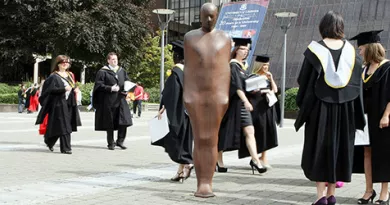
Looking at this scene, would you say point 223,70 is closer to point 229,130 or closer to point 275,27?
point 229,130

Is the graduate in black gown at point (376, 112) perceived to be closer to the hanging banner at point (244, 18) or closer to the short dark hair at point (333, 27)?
the short dark hair at point (333, 27)

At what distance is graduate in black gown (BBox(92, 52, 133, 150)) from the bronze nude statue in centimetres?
571

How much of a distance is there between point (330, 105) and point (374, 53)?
1.13 metres

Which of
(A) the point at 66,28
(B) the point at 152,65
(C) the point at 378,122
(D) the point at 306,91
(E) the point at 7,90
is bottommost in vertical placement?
(E) the point at 7,90

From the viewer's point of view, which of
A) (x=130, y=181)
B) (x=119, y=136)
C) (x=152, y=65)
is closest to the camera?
(x=130, y=181)

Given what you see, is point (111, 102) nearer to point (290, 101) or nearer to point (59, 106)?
point (59, 106)

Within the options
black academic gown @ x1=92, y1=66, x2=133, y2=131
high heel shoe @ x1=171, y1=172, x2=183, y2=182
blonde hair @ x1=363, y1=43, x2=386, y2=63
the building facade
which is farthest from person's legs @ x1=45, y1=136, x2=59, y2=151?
the building facade

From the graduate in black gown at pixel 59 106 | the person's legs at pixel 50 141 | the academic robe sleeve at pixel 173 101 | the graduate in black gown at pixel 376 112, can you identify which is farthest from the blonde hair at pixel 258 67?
the person's legs at pixel 50 141

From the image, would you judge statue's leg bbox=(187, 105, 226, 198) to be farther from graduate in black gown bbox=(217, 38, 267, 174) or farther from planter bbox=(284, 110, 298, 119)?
planter bbox=(284, 110, 298, 119)

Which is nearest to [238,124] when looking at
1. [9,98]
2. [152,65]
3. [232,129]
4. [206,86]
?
[232,129]

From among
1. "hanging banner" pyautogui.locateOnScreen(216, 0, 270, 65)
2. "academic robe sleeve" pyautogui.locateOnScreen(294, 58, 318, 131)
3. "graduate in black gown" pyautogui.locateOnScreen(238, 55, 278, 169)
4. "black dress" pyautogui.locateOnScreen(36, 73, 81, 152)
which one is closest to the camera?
"academic robe sleeve" pyautogui.locateOnScreen(294, 58, 318, 131)

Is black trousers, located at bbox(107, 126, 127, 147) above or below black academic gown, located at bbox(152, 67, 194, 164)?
below

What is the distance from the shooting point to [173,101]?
276 inches

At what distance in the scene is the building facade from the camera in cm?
3759
